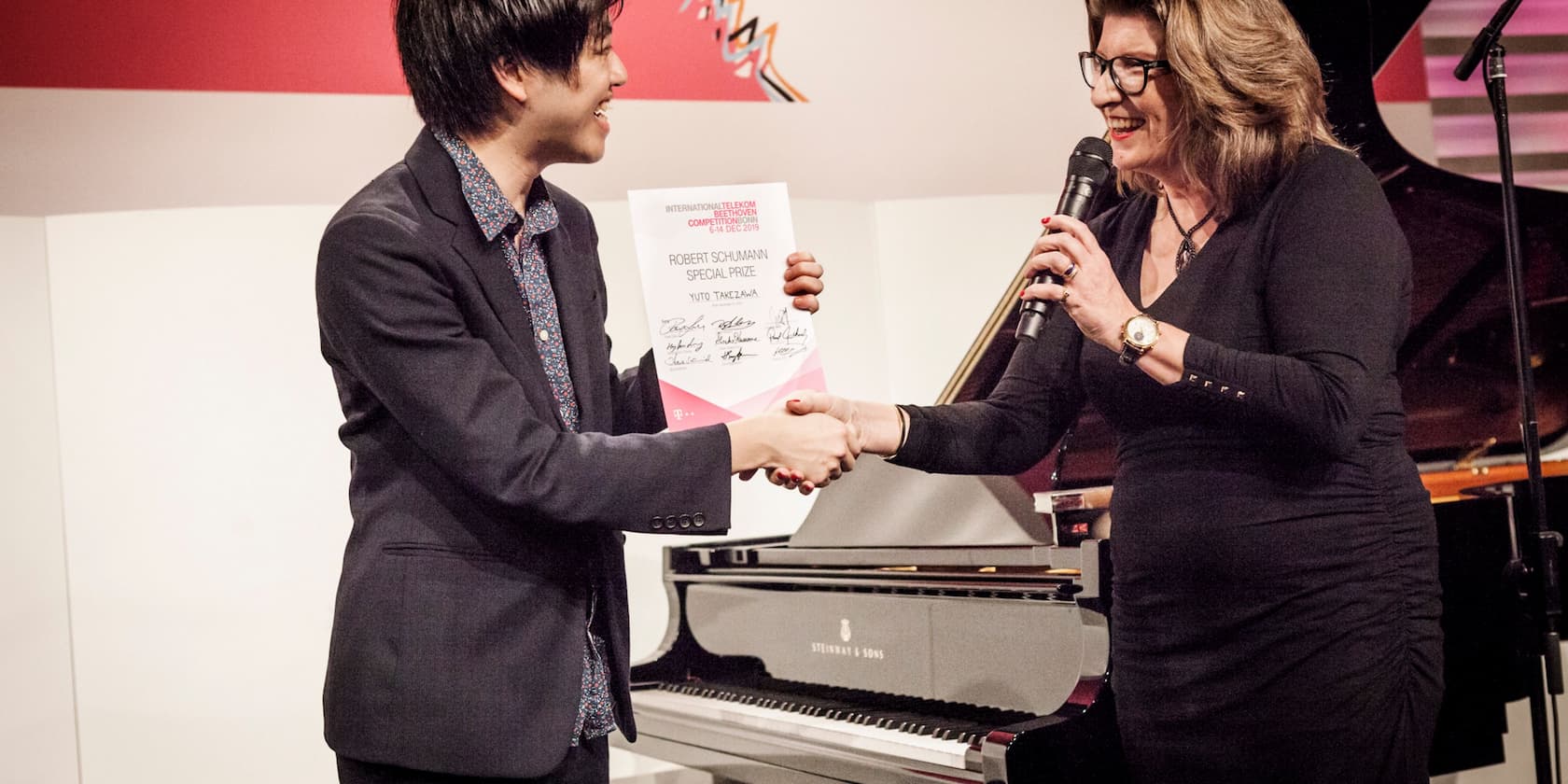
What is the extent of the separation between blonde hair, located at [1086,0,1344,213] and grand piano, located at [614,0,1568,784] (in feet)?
2.10

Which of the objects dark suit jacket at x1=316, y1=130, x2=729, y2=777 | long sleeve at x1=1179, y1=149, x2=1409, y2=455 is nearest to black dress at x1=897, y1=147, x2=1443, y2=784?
long sleeve at x1=1179, y1=149, x2=1409, y2=455

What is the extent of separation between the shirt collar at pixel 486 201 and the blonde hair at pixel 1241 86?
848mm

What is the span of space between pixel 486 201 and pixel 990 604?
126 centimetres

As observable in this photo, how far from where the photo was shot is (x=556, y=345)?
61.1 inches

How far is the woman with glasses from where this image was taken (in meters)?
1.56

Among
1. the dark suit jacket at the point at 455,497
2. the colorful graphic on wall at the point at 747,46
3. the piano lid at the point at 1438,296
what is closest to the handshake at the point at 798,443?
the dark suit jacket at the point at 455,497

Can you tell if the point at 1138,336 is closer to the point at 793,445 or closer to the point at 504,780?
the point at 793,445

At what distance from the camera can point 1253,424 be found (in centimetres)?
158

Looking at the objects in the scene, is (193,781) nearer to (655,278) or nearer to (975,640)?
(975,640)

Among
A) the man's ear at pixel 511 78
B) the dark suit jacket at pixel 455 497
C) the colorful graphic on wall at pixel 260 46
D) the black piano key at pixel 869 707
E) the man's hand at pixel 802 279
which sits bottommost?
the black piano key at pixel 869 707

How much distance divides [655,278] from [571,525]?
365mm

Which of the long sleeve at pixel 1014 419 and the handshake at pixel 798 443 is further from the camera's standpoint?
the long sleeve at pixel 1014 419

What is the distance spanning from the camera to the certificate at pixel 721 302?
1.68m

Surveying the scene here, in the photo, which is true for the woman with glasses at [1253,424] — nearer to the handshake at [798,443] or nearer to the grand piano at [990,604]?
the handshake at [798,443]
